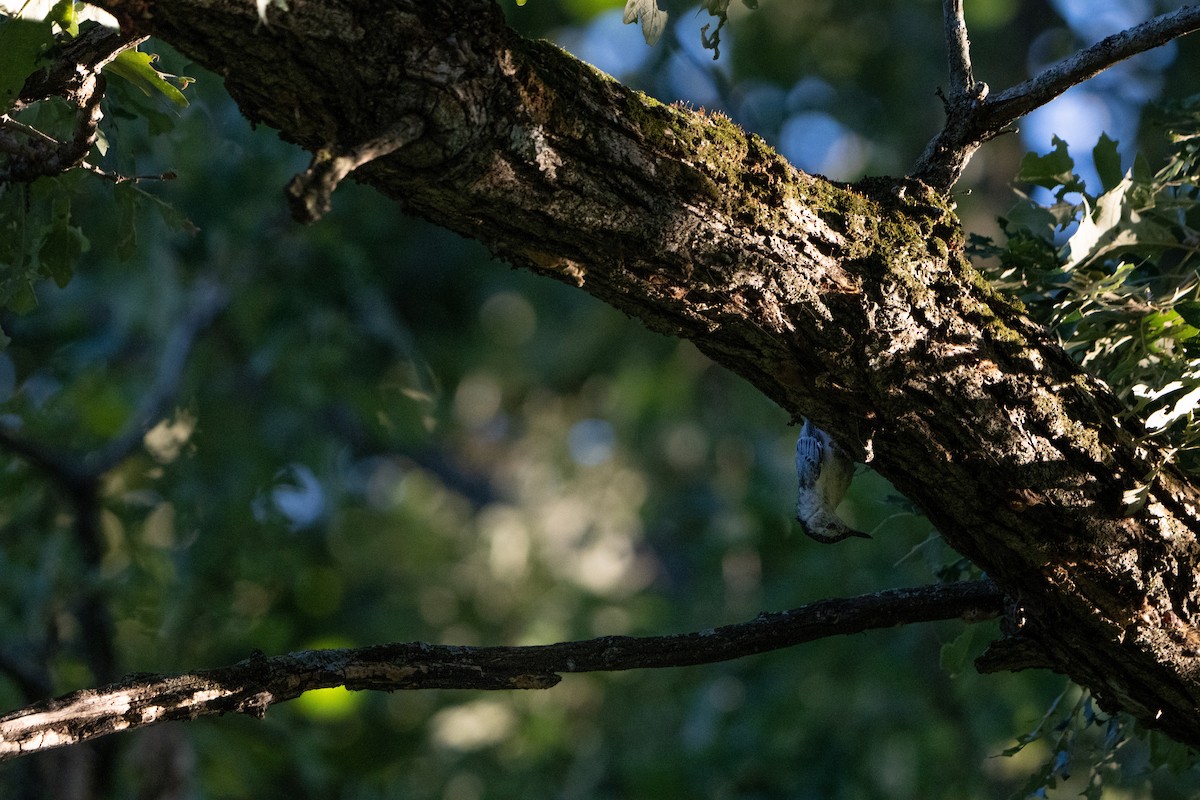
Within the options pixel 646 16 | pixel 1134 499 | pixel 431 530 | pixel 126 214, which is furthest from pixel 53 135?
pixel 431 530

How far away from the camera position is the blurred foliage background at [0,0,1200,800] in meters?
3.08

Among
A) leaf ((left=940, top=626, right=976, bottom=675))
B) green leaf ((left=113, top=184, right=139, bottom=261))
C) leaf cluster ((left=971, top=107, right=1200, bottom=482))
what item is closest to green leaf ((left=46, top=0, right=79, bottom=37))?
green leaf ((left=113, top=184, right=139, bottom=261))

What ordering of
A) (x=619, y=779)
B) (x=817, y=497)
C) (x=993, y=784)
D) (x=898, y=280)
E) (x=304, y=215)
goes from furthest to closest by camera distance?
1. (x=619, y=779)
2. (x=993, y=784)
3. (x=817, y=497)
4. (x=898, y=280)
5. (x=304, y=215)

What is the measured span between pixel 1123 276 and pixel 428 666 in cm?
90

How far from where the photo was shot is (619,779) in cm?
531

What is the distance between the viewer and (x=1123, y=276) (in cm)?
128

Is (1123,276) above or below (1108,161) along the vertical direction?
below

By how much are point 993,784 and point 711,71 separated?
3.07 meters

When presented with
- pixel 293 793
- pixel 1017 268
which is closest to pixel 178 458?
pixel 293 793

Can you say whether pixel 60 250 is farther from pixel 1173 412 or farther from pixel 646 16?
pixel 1173 412

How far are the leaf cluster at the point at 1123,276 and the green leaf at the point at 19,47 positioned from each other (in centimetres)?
104

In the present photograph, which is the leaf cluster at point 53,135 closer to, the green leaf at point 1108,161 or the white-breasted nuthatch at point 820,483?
the white-breasted nuthatch at point 820,483

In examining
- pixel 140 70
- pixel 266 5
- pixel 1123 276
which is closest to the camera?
pixel 266 5

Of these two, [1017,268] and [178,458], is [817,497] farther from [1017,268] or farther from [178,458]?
[178,458]
